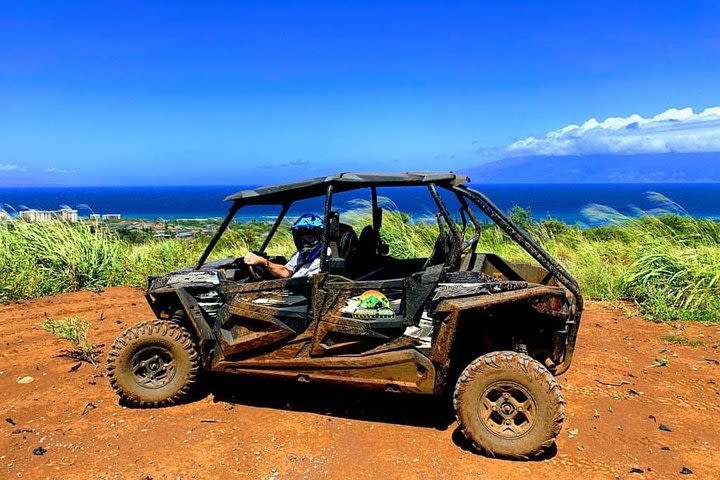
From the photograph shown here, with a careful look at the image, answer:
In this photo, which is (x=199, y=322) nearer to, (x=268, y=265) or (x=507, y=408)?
(x=268, y=265)

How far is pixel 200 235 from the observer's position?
41.8ft

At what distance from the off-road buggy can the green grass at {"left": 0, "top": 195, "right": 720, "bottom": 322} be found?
437 cm

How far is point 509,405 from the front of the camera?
414cm

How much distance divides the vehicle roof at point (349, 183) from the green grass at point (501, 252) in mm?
4828

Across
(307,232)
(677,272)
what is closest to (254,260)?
(307,232)

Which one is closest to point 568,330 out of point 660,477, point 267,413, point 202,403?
point 660,477

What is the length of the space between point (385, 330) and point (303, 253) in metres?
1.15

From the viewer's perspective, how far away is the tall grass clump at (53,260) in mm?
9461

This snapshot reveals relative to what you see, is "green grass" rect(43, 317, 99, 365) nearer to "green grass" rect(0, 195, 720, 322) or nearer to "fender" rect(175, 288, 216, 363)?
"fender" rect(175, 288, 216, 363)

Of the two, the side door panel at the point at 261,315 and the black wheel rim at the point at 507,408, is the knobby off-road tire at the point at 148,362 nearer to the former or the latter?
the side door panel at the point at 261,315

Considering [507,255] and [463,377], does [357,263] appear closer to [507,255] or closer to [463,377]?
[463,377]

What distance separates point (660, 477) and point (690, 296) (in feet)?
16.4

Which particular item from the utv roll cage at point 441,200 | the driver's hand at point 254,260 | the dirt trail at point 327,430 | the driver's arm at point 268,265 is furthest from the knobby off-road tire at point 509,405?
the driver's hand at point 254,260

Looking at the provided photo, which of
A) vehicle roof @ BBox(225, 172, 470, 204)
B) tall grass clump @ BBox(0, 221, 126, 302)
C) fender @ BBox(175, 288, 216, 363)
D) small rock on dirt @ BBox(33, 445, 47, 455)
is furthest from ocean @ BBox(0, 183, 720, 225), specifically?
small rock on dirt @ BBox(33, 445, 47, 455)
